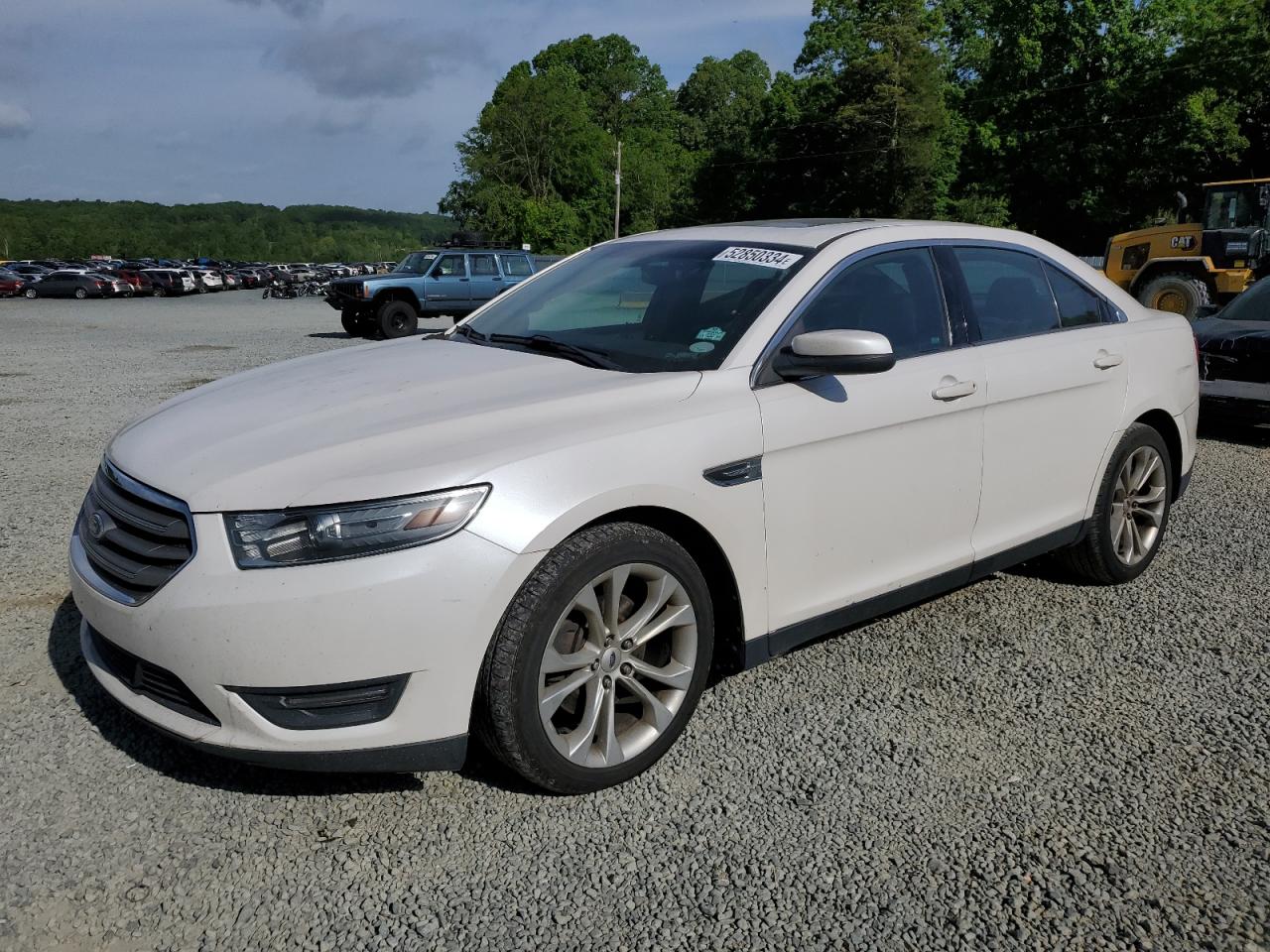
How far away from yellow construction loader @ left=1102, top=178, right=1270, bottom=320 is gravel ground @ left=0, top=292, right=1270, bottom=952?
1446 cm

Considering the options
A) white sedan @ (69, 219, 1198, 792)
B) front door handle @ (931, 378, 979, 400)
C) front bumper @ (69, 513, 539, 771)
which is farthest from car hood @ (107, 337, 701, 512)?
front door handle @ (931, 378, 979, 400)

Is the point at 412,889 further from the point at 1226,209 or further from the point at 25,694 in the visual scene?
the point at 1226,209

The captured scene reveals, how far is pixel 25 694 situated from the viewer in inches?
139

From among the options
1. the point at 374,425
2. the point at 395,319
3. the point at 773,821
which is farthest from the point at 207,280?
the point at 773,821

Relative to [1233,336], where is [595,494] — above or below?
above

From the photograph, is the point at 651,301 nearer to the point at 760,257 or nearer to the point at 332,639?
the point at 760,257

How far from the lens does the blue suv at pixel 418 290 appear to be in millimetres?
20422

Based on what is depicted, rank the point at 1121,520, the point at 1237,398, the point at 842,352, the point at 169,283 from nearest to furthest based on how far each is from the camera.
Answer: the point at 842,352 < the point at 1121,520 < the point at 1237,398 < the point at 169,283

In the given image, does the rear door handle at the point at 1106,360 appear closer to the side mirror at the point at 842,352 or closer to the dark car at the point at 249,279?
the side mirror at the point at 842,352

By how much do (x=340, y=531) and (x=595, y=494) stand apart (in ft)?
2.13

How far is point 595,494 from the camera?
2.76 meters

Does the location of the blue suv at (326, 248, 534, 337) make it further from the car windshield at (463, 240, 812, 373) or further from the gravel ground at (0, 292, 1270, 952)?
the gravel ground at (0, 292, 1270, 952)

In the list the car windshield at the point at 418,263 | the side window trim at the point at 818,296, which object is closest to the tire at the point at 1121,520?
the side window trim at the point at 818,296

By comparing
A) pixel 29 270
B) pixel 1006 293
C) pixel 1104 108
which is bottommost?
pixel 1006 293
